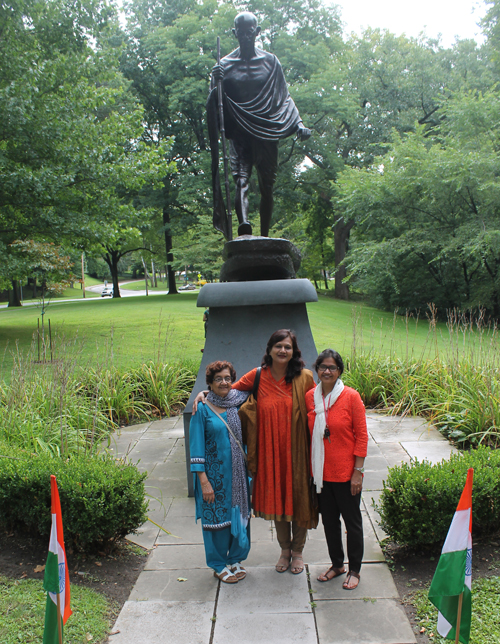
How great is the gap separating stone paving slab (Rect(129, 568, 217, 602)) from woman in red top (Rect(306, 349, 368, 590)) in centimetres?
82

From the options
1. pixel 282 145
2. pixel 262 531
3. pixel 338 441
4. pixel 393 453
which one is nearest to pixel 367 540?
pixel 262 531

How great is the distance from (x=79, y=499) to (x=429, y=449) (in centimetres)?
364

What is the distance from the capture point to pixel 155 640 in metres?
2.52

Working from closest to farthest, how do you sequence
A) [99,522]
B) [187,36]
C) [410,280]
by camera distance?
[99,522]
[410,280]
[187,36]

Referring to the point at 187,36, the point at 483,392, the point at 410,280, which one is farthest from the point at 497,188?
the point at 187,36

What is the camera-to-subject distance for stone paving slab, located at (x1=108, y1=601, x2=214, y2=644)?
252 centimetres

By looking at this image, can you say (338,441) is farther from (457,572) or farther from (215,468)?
(457,572)

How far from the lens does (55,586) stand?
2074 millimetres

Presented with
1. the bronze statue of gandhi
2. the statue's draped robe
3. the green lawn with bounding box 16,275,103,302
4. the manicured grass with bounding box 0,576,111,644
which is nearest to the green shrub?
the manicured grass with bounding box 0,576,111,644

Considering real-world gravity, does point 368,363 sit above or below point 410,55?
below

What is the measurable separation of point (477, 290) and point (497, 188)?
11.7ft

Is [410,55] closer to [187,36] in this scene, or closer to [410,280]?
[187,36]

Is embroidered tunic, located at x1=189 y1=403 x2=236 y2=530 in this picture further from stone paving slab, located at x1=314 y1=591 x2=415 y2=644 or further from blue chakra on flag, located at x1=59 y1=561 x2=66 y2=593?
blue chakra on flag, located at x1=59 y1=561 x2=66 y2=593

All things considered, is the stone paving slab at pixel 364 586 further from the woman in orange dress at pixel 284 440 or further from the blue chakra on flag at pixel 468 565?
the blue chakra on flag at pixel 468 565
